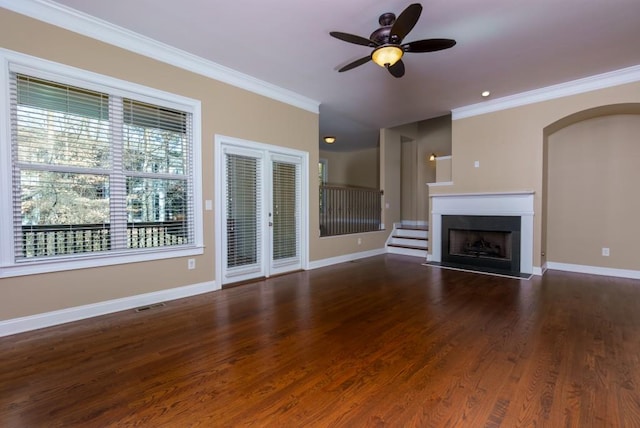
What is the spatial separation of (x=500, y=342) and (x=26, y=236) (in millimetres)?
4419

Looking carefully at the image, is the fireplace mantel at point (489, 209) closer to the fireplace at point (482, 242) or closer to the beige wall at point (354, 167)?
the fireplace at point (482, 242)

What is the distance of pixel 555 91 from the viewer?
4684mm

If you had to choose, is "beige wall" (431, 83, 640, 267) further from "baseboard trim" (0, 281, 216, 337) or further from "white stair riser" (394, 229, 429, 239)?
"baseboard trim" (0, 281, 216, 337)

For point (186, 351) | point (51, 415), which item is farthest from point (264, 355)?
point (51, 415)

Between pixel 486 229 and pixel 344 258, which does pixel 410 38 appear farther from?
pixel 344 258

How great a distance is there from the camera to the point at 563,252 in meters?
5.27

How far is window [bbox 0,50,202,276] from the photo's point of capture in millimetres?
2756

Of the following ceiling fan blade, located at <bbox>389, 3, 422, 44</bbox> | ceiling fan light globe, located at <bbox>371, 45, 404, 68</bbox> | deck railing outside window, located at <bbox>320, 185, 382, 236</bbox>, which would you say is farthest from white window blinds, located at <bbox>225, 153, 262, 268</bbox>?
ceiling fan blade, located at <bbox>389, 3, 422, 44</bbox>

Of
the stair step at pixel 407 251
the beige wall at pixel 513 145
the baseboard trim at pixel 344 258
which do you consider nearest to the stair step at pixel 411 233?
the stair step at pixel 407 251

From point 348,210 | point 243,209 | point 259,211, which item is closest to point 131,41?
point 243,209

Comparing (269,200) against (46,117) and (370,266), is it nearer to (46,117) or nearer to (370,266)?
(370,266)

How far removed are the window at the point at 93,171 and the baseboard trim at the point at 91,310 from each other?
0.45m

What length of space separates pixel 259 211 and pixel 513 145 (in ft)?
14.8

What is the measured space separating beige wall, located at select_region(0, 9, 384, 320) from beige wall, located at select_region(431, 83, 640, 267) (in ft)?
10.4
